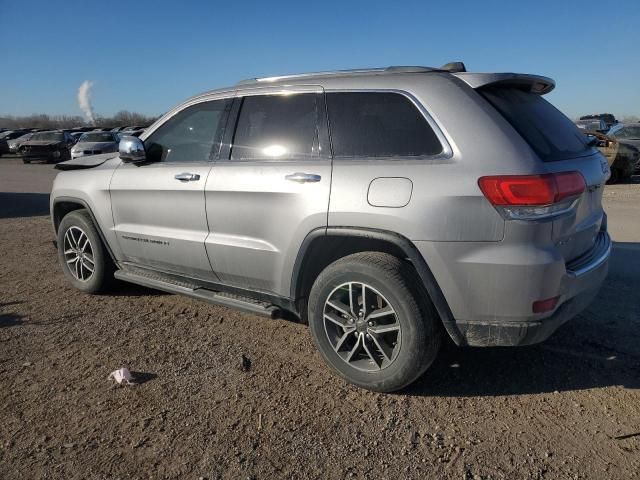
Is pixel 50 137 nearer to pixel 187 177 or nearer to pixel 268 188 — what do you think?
pixel 187 177

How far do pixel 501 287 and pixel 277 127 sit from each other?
186 cm

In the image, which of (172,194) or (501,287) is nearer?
(501,287)

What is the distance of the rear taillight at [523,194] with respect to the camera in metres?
2.66

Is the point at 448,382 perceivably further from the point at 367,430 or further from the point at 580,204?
the point at 580,204

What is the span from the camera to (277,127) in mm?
3639

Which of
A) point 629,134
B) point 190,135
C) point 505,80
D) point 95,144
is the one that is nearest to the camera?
point 505,80

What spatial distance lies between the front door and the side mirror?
81 mm

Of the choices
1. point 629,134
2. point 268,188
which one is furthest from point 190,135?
point 629,134

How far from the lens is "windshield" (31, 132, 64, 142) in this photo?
27125 mm

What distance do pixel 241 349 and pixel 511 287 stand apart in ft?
6.58

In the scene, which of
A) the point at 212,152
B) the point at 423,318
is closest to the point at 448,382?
the point at 423,318

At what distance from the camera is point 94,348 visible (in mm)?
3822

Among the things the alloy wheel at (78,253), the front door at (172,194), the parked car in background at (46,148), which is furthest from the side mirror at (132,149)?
the parked car in background at (46,148)

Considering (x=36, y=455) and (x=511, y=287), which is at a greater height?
(x=511, y=287)
